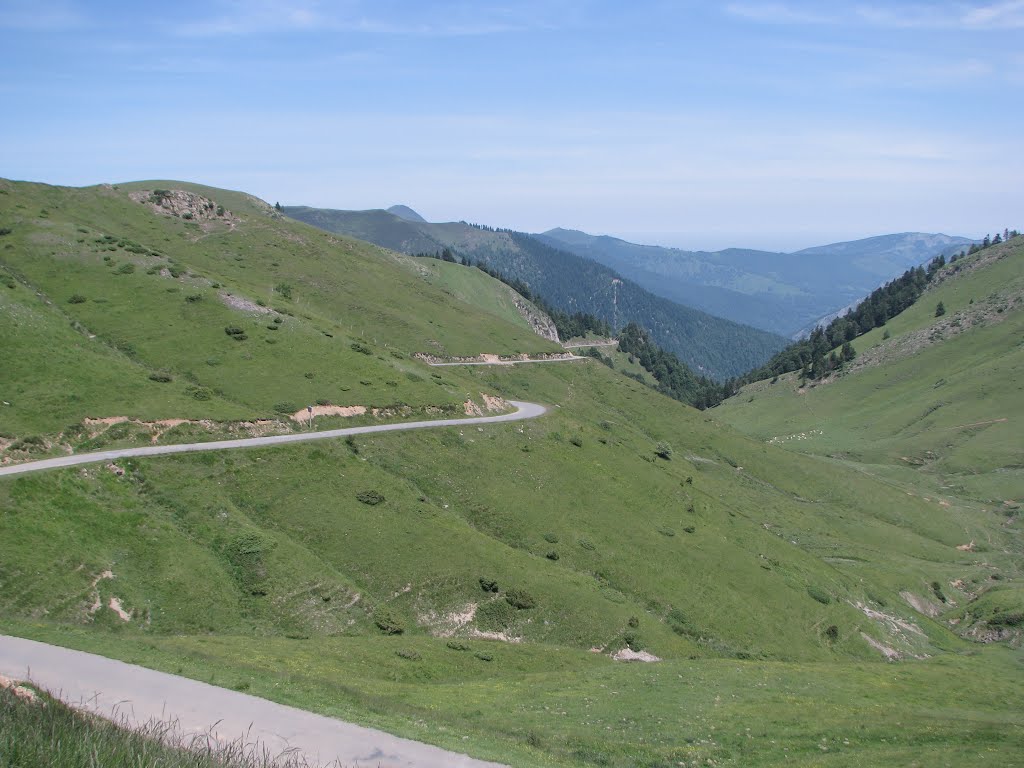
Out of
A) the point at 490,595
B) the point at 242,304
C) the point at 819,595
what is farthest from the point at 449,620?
the point at 242,304

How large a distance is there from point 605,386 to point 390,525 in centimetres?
9144

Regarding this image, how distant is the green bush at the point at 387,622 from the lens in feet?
151

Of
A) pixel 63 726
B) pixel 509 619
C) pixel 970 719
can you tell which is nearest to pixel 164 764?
A: pixel 63 726

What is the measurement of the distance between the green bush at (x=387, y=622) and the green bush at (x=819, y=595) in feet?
141

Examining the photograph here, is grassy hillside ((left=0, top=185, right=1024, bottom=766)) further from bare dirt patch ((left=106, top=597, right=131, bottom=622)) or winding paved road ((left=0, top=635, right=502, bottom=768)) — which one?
winding paved road ((left=0, top=635, right=502, bottom=768))

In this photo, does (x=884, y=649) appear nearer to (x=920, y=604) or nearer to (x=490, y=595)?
(x=920, y=604)

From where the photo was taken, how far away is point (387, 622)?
152 ft

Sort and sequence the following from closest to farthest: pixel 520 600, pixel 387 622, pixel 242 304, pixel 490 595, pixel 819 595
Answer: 1. pixel 387 622
2. pixel 520 600
3. pixel 490 595
4. pixel 819 595
5. pixel 242 304

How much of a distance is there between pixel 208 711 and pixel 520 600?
29583mm

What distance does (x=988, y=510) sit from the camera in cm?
13112

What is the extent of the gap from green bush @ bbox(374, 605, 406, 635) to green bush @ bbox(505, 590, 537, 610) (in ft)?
27.2

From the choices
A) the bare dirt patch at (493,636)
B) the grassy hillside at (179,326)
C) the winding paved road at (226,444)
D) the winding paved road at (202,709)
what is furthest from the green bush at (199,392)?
the winding paved road at (202,709)

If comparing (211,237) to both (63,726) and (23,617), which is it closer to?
(23,617)

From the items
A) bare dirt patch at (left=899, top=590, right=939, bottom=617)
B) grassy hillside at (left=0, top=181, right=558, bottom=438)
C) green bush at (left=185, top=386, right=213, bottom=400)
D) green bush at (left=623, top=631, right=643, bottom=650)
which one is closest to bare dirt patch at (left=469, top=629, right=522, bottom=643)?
green bush at (left=623, top=631, right=643, bottom=650)
